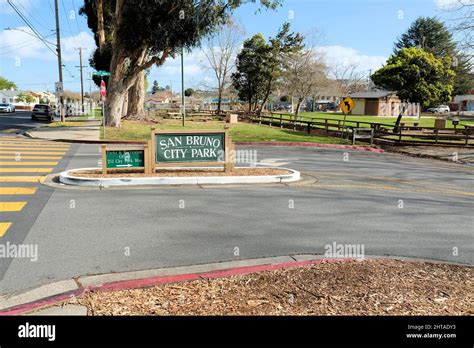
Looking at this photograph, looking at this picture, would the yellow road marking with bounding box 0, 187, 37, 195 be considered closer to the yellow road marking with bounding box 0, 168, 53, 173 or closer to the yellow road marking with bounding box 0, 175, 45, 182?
the yellow road marking with bounding box 0, 175, 45, 182

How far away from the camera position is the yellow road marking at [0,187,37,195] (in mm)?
8565

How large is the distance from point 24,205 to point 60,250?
9.40 ft

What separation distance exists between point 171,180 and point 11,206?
378cm

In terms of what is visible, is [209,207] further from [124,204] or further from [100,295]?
[100,295]

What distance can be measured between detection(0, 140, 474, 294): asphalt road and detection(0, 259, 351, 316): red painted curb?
476 millimetres

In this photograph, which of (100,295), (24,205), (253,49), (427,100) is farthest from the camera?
(253,49)

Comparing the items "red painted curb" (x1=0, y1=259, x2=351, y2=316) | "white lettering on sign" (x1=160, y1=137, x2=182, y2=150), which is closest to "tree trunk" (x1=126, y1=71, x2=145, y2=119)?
"white lettering on sign" (x1=160, y1=137, x2=182, y2=150)

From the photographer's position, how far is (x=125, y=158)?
10422 millimetres

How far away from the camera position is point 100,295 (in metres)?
3.98

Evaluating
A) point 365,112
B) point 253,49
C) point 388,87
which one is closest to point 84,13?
point 253,49

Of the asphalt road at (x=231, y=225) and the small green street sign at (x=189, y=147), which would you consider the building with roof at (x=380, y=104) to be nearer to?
the asphalt road at (x=231, y=225)

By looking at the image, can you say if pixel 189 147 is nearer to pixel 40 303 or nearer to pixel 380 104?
pixel 40 303

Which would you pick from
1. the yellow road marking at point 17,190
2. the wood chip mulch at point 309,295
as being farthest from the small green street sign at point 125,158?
the wood chip mulch at point 309,295

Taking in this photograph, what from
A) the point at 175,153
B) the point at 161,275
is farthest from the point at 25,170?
the point at 161,275
